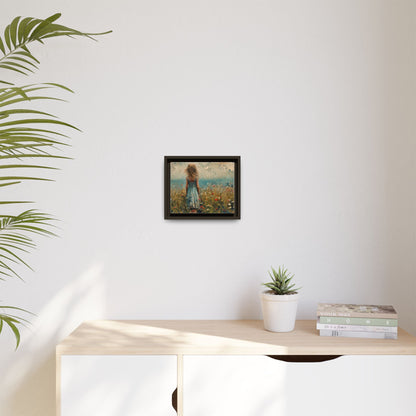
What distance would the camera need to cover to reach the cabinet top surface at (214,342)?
1.38 meters

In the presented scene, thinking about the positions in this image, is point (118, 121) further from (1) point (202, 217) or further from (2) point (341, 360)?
(2) point (341, 360)

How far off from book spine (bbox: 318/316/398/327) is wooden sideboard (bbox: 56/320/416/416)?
0.38 ft

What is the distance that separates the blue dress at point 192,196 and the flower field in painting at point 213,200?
0.06 ft

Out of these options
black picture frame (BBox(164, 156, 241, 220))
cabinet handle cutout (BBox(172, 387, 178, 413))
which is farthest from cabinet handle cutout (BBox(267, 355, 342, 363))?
black picture frame (BBox(164, 156, 241, 220))

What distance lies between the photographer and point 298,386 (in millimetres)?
1400

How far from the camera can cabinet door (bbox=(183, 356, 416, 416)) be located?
54.8 inches

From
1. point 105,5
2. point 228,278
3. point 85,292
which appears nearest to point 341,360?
point 228,278

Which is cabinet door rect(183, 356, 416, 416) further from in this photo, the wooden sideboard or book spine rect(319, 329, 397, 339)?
book spine rect(319, 329, 397, 339)

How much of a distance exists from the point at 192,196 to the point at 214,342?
2.16 ft

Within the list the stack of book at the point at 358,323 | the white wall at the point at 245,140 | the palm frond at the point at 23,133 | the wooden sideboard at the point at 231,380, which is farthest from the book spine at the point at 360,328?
the palm frond at the point at 23,133

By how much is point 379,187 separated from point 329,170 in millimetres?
237

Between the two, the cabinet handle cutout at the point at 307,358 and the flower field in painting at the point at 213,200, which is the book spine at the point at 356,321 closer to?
the cabinet handle cutout at the point at 307,358

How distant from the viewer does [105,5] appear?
1834 millimetres

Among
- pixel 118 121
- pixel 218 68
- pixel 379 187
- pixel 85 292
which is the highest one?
pixel 218 68
